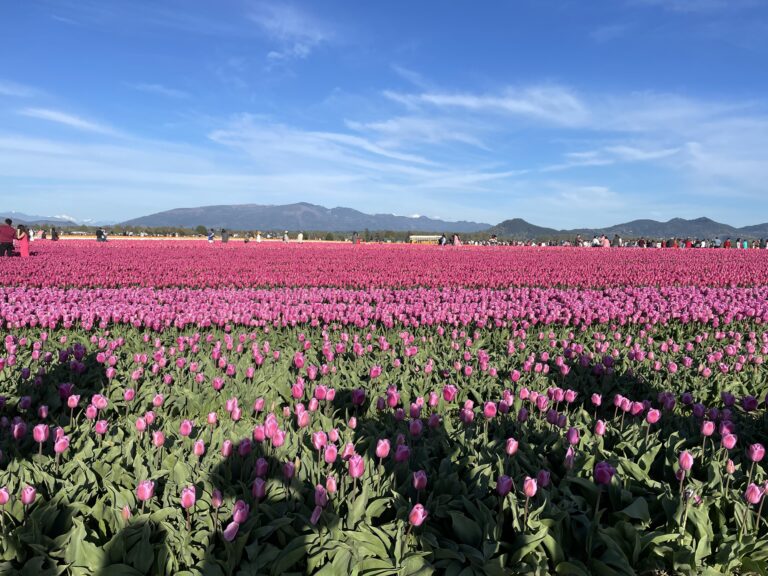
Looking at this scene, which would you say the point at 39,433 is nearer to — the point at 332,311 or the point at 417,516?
the point at 417,516

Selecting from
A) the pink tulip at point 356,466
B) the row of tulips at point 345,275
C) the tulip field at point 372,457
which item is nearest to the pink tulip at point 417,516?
the tulip field at point 372,457

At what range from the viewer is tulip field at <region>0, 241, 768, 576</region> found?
8.07ft

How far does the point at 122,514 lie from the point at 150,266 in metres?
14.6

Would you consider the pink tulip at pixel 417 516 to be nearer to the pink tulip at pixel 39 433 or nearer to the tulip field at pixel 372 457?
the tulip field at pixel 372 457

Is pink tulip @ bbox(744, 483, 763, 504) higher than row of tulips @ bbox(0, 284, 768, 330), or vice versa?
row of tulips @ bbox(0, 284, 768, 330)

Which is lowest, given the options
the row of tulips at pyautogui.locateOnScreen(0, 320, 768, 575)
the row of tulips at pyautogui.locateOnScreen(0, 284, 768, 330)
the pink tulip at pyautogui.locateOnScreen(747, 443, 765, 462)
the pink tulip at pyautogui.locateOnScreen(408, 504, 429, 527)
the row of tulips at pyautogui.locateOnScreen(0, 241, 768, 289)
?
the row of tulips at pyautogui.locateOnScreen(0, 320, 768, 575)

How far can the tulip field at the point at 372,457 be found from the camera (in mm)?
2461

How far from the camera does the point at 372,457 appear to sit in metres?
3.29

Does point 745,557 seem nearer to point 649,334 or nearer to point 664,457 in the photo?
point 664,457

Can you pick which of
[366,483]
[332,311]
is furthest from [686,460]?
[332,311]

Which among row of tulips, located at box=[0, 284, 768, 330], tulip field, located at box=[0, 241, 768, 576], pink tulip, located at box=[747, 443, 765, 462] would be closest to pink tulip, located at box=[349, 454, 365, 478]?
tulip field, located at box=[0, 241, 768, 576]

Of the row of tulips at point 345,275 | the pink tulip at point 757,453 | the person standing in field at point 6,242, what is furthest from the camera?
the person standing in field at point 6,242

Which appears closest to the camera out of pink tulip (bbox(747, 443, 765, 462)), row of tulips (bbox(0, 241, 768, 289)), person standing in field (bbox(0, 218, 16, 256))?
pink tulip (bbox(747, 443, 765, 462))

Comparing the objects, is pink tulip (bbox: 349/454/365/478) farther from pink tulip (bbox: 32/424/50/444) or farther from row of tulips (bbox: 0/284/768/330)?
row of tulips (bbox: 0/284/768/330)
